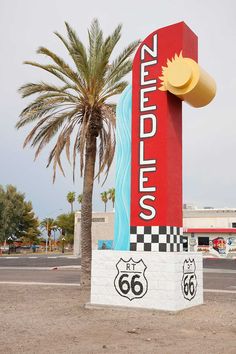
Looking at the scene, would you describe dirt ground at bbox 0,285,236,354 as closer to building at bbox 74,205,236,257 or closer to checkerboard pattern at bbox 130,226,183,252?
checkerboard pattern at bbox 130,226,183,252

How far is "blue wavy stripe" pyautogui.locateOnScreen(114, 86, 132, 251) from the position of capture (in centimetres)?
1259

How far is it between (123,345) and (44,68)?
1321 cm

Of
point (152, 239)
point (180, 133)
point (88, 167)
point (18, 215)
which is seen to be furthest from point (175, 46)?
point (18, 215)

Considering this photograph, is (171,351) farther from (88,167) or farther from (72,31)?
(72,31)

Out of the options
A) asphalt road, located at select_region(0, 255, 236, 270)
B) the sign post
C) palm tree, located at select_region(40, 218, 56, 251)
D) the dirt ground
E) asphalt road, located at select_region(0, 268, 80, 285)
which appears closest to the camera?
the dirt ground

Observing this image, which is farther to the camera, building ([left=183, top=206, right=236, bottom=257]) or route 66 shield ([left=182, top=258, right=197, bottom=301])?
building ([left=183, top=206, right=236, bottom=257])

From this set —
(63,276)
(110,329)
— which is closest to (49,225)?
(63,276)

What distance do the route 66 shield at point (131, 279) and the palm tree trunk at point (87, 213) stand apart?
541 centimetres

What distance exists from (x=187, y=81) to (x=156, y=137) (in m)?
1.79

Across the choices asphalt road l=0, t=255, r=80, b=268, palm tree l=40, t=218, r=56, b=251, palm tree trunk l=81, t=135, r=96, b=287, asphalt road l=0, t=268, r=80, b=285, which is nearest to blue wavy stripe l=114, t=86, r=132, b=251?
palm tree trunk l=81, t=135, r=96, b=287

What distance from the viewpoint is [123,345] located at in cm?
768

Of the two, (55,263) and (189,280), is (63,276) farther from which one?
(55,263)

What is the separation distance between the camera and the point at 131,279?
37.9 ft

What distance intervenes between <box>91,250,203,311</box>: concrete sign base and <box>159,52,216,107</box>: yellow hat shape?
15.0ft
